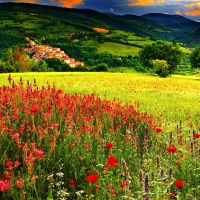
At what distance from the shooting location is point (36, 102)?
789 centimetres

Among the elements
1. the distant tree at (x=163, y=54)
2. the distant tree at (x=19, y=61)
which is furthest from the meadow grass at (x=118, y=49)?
the distant tree at (x=19, y=61)

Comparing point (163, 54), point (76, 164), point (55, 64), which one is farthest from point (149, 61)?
point (76, 164)

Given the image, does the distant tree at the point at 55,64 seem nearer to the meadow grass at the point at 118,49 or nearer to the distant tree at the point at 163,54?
the distant tree at the point at 163,54

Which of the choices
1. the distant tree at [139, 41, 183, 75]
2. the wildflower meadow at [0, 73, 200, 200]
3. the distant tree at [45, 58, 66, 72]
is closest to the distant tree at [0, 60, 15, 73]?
the distant tree at [139, 41, 183, 75]

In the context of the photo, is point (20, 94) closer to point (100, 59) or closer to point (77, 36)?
point (100, 59)

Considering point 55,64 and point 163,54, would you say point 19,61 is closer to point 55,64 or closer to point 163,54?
point 163,54

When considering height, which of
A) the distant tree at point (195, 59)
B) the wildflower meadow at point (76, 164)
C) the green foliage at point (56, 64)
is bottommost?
the green foliage at point (56, 64)

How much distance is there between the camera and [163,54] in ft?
238

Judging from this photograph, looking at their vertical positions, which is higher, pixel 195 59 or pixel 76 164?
pixel 195 59

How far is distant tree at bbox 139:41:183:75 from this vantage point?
71400 millimetres

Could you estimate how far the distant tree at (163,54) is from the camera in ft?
234

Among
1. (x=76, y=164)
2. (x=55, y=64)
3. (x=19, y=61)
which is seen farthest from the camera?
(x=55, y=64)

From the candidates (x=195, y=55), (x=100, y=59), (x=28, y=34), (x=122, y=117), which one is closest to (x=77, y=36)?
(x=28, y=34)

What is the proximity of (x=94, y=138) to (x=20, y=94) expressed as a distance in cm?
272
